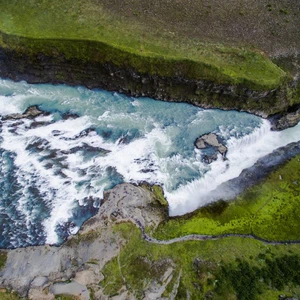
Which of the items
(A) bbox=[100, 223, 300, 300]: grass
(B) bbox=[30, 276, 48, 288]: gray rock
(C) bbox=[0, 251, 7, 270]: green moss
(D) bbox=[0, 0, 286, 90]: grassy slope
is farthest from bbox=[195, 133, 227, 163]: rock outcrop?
(C) bbox=[0, 251, 7, 270]: green moss

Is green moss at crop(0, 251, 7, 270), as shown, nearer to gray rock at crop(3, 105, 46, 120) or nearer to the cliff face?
gray rock at crop(3, 105, 46, 120)

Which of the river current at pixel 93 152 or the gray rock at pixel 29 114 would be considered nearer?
the river current at pixel 93 152

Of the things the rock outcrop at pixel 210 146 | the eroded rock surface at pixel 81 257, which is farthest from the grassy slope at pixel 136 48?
the eroded rock surface at pixel 81 257

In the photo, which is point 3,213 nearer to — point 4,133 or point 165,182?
point 4,133

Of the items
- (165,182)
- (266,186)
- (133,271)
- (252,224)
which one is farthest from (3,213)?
(266,186)

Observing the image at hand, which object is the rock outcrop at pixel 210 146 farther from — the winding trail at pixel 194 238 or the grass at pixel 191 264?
the grass at pixel 191 264

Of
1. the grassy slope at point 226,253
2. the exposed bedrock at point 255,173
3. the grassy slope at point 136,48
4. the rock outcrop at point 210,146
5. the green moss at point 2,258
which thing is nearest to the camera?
the grassy slope at point 226,253

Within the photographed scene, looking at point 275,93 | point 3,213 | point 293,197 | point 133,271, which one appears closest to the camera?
point 133,271
